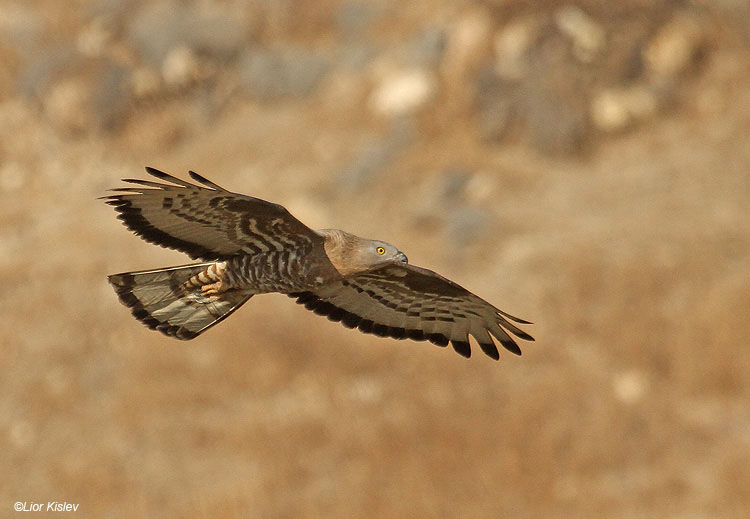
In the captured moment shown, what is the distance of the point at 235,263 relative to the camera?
877 centimetres

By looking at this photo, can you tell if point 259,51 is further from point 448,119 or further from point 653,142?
point 653,142

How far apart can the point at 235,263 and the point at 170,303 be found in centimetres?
71

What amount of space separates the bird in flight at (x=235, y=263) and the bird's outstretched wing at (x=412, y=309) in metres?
0.01

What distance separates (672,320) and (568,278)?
1.73m

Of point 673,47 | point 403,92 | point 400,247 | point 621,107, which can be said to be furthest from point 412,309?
point 673,47

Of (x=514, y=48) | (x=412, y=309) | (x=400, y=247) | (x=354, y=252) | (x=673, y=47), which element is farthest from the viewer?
(x=514, y=48)

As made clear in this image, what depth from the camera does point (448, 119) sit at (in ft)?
75.9

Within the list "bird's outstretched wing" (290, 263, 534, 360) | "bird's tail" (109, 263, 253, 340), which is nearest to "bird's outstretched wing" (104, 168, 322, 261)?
"bird's tail" (109, 263, 253, 340)

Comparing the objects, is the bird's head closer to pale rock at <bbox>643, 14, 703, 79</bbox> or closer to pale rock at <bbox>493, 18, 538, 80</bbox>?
pale rock at <bbox>493, 18, 538, 80</bbox>

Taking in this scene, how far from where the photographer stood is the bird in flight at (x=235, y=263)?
8508mm

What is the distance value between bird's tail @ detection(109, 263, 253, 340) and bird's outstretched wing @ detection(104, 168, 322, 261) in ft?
1.35

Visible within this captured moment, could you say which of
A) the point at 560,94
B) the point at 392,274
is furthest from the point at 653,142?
the point at 392,274

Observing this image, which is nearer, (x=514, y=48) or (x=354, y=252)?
(x=354, y=252)

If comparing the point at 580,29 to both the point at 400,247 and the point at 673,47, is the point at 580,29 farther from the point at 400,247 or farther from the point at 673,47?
the point at 400,247
